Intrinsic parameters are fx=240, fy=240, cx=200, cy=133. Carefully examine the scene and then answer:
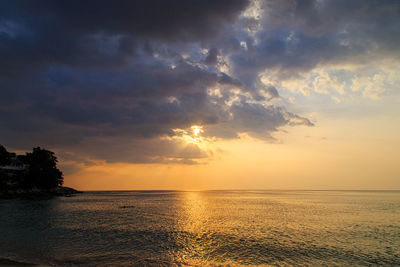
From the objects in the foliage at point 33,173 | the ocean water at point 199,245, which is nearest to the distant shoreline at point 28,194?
the foliage at point 33,173

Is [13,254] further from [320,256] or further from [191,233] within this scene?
[320,256]

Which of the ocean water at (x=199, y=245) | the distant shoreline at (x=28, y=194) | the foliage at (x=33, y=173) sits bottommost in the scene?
the ocean water at (x=199, y=245)

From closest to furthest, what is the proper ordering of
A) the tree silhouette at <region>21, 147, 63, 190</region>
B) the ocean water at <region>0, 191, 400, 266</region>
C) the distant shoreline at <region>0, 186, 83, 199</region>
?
the ocean water at <region>0, 191, 400, 266</region> < the distant shoreline at <region>0, 186, 83, 199</region> < the tree silhouette at <region>21, 147, 63, 190</region>

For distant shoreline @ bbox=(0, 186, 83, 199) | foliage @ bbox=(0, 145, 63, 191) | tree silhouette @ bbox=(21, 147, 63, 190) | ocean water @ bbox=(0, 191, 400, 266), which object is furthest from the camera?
tree silhouette @ bbox=(21, 147, 63, 190)

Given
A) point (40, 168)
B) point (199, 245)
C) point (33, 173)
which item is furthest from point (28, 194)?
point (199, 245)

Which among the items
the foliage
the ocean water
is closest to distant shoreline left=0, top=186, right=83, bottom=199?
the foliage

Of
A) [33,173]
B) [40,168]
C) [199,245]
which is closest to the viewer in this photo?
[199,245]

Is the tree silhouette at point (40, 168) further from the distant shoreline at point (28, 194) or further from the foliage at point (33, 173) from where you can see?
the distant shoreline at point (28, 194)

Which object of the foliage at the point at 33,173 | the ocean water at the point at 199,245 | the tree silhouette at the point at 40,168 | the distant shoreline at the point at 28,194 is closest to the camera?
the ocean water at the point at 199,245

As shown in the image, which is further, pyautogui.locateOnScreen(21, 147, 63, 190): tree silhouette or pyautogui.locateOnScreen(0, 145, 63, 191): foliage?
pyautogui.locateOnScreen(21, 147, 63, 190): tree silhouette

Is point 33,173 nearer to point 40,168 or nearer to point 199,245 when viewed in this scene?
point 40,168

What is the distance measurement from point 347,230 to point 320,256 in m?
20.6

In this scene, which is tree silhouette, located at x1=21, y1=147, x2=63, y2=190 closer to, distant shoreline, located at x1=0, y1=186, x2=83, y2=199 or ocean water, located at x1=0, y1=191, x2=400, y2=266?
distant shoreline, located at x1=0, y1=186, x2=83, y2=199

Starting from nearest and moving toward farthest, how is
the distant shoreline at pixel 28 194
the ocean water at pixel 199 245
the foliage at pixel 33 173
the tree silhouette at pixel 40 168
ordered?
the ocean water at pixel 199 245, the distant shoreline at pixel 28 194, the foliage at pixel 33 173, the tree silhouette at pixel 40 168
